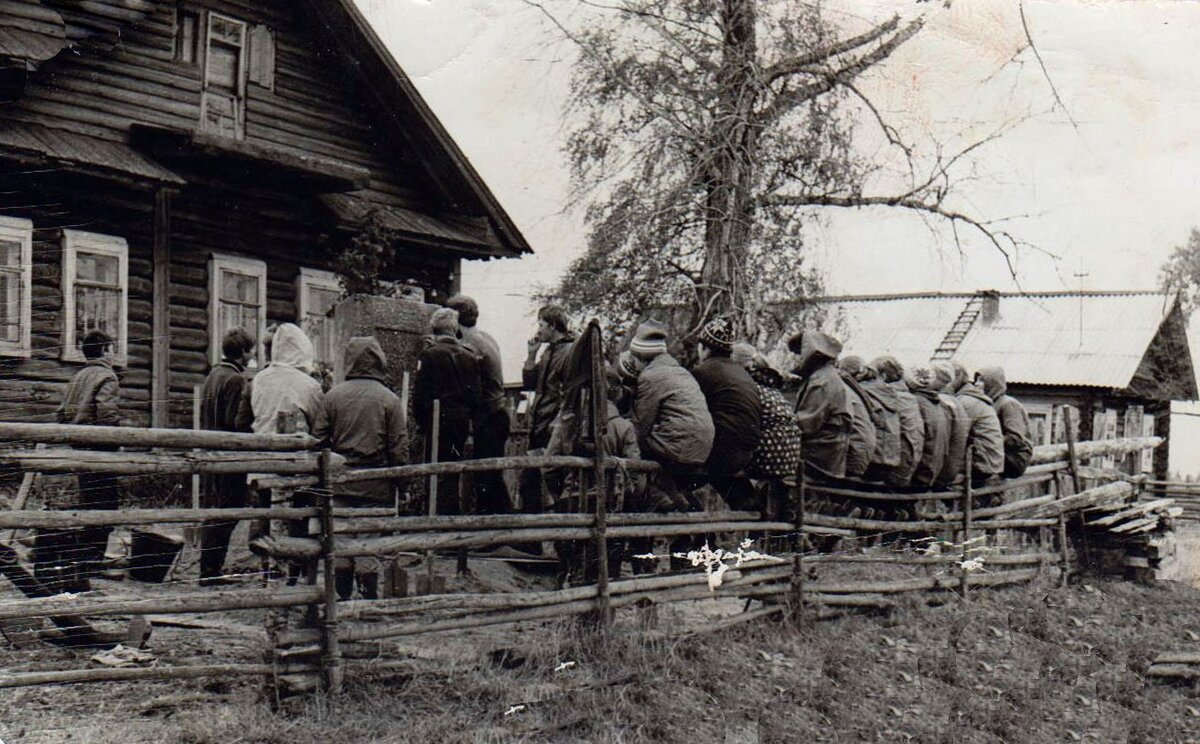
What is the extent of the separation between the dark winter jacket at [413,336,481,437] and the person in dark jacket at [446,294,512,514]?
148mm

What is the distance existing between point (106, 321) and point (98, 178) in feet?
4.89

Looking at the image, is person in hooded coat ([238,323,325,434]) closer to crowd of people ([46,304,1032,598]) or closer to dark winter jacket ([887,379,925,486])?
crowd of people ([46,304,1032,598])

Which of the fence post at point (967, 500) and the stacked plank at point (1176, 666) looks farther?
the fence post at point (967, 500)

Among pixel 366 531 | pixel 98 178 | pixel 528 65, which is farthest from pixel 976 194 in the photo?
pixel 366 531

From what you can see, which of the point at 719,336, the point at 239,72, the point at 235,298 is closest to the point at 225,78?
the point at 239,72

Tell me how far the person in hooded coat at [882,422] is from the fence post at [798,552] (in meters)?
1.26

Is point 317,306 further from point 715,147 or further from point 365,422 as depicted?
point 365,422

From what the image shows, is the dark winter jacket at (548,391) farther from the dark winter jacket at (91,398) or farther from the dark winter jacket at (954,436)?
the dark winter jacket at (954,436)

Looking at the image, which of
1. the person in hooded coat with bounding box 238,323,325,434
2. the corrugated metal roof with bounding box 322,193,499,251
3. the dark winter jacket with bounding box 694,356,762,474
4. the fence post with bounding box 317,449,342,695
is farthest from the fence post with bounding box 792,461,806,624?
the corrugated metal roof with bounding box 322,193,499,251

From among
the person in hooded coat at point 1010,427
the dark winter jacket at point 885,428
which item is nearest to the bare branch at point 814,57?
the person in hooded coat at point 1010,427

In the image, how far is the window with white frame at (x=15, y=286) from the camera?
11.2 metres

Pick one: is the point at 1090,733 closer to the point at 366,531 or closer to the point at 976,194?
the point at 366,531

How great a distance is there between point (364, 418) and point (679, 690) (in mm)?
2360

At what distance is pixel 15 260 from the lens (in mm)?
11289
